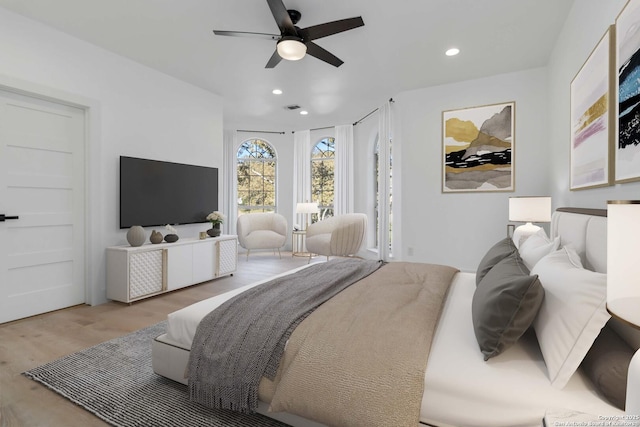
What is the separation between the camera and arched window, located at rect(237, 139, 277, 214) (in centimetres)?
736

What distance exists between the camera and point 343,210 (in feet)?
22.1

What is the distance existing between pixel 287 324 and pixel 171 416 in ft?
2.50

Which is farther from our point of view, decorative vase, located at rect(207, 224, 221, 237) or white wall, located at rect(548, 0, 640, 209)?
decorative vase, located at rect(207, 224, 221, 237)

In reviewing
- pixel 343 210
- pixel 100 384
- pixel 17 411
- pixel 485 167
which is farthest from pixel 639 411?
pixel 343 210

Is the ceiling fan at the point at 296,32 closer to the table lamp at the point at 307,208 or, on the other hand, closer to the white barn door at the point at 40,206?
the white barn door at the point at 40,206

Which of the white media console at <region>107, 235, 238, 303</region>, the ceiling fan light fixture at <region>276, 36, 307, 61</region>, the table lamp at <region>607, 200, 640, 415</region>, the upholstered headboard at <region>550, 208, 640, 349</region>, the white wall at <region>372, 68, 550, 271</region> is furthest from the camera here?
the white wall at <region>372, 68, 550, 271</region>

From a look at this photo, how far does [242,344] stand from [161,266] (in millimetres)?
2694

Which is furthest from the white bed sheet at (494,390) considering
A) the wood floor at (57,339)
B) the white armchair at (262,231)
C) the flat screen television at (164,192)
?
the white armchair at (262,231)

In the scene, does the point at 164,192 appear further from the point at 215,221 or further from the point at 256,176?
the point at 256,176

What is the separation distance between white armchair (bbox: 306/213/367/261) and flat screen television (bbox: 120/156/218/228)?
6.50 ft

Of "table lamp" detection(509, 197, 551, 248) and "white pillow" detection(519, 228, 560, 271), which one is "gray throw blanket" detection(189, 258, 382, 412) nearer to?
"white pillow" detection(519, 228, 560, 271)

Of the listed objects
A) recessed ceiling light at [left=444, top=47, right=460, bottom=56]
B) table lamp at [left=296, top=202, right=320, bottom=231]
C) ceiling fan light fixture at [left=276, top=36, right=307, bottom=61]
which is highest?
recessed ceiling light at [left=444, top=47, right=460, bottom=56]

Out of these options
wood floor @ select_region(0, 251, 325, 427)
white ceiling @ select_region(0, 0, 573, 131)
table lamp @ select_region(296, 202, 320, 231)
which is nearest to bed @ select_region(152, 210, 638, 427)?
wood floor @ select_region(0, 251, 325, 427)

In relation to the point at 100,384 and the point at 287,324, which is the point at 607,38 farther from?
the point at 100,384
